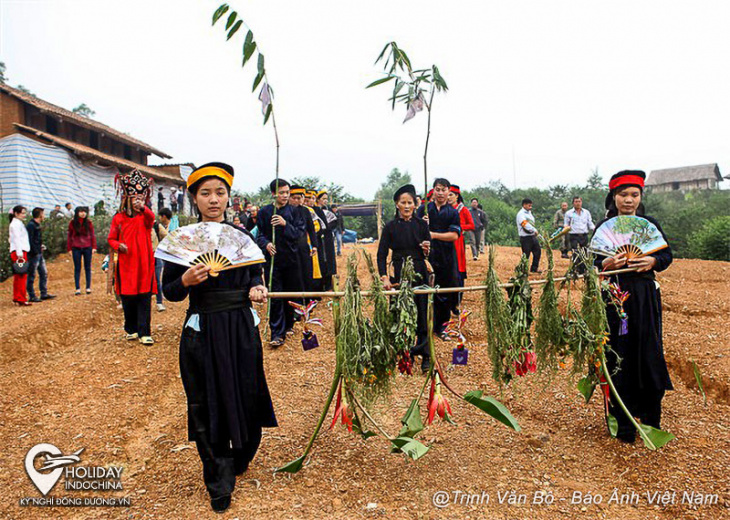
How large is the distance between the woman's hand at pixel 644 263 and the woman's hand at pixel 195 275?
2.89 m

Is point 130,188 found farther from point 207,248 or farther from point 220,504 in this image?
point 220,504

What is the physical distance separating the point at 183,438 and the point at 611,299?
11.3 feet

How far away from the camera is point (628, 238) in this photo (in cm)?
348

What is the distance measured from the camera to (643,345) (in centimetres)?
341

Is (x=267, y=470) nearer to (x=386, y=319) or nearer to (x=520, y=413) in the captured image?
(x=386, y=319)

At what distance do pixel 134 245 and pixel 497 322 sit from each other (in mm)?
4680

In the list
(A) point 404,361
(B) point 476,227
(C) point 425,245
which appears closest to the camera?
(A) point 404,361

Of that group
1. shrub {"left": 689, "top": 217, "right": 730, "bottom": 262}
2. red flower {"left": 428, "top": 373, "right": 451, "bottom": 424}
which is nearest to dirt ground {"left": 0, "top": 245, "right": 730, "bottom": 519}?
red flower {"left": 428, "top": 373, "right": 451, "bottom": 424}

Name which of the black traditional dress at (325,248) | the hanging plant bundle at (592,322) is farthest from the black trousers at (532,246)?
the hanging plant bundle at (592,322)

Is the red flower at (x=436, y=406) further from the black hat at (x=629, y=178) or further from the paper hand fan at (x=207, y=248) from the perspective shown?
the black hat at (x=629, y=178)

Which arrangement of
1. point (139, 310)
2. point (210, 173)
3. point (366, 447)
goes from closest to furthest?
point (210, 173)
point (366, 447)
point (139, 310)

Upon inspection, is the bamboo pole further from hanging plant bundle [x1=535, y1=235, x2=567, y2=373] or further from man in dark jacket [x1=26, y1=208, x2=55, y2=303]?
man in dark jacket [x1=26, y1=208, x2=55, y2=303]


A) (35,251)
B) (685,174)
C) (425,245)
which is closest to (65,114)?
(35,251)

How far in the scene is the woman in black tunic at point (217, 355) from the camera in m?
2.78
